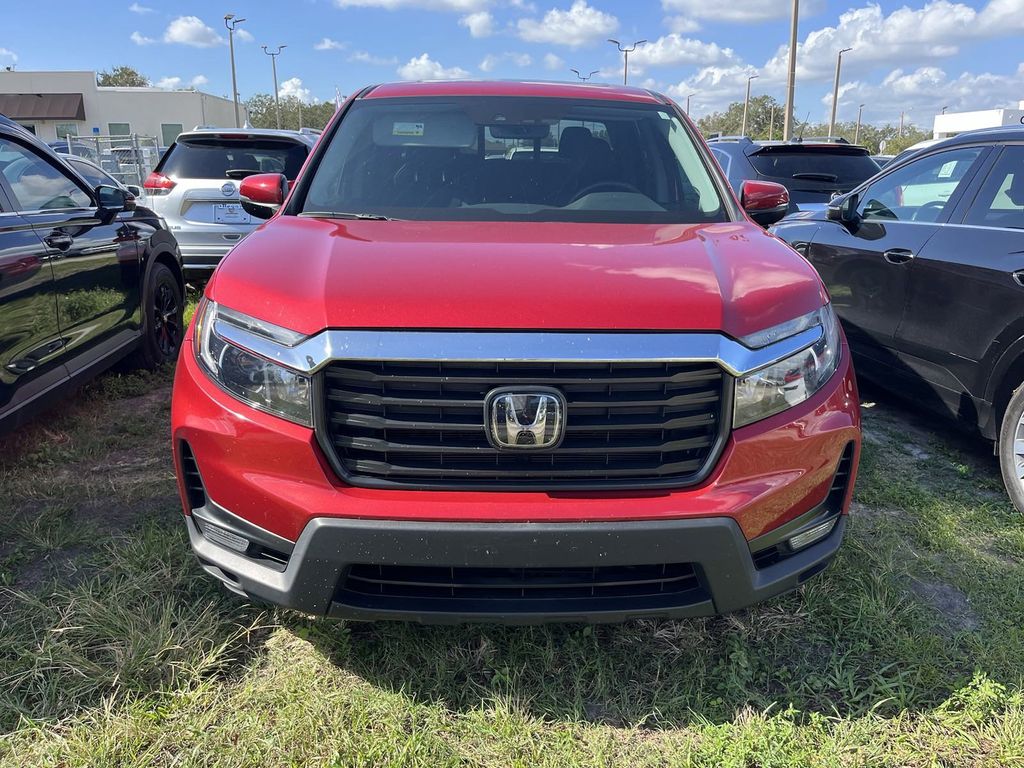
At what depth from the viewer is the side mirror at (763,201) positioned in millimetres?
3307

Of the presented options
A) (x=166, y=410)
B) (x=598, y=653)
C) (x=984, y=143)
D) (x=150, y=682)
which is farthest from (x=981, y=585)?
(x=166, y=410)

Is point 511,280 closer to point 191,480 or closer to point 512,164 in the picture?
point 191,480

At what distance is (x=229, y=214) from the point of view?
271 inches

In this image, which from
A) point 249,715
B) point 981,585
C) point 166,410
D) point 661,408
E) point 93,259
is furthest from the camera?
point 166,410

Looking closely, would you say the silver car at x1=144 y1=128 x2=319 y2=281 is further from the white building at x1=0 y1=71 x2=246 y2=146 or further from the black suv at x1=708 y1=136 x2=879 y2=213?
the white building at x1=0 y1=71 x2=246 y2=146

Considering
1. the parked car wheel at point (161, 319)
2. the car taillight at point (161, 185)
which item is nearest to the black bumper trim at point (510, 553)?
the parked car wheel at point (161, 319)

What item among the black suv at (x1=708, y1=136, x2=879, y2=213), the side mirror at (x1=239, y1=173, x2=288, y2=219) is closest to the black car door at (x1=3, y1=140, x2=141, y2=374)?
the side mirror at (x1=239, y1=173, x2=288, y2=219)

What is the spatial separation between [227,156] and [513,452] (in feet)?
20.4

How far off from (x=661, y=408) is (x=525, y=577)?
56 centimetres

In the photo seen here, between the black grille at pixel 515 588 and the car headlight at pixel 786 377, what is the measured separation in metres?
0.44

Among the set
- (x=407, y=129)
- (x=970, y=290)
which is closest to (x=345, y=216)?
(x=407, y=129)

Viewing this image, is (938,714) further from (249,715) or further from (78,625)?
(78,625)

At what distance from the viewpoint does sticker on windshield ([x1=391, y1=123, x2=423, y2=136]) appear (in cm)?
327

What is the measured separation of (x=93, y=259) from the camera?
13.5 feet
